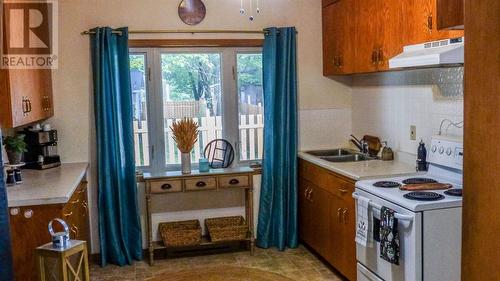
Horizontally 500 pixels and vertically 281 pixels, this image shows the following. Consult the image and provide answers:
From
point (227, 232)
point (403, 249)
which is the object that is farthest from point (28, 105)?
point (403, 249)

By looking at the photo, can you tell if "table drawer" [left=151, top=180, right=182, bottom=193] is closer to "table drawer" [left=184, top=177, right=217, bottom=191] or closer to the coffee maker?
"table drawer" [left=184, top=177, right=217, bottom=191]

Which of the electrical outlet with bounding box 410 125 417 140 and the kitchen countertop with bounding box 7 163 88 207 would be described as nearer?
the kitchen countertop with bounding box 7 163 88 207

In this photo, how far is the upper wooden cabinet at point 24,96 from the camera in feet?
9.31

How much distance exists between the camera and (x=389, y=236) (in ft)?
9.23

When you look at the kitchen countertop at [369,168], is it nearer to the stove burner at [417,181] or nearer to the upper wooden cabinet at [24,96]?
the stove burner at [417,181]

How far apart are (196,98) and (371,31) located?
1719 millimetres

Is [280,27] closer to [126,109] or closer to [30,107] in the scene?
[126,109]

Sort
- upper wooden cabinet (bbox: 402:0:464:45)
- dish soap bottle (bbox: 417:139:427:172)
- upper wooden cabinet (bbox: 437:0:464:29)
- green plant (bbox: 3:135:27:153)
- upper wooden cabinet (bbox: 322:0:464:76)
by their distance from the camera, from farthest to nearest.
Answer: dish soap bottle (bbox: 417:139:427:172), green plant (bbox: 3:135:27:153), upper wooden cabinet (bbox: 322:0:464:76), upper wooden cabinet (bbox: 402:0:464:45), upper wooden cabinet (bbox: 437:0:464:29)

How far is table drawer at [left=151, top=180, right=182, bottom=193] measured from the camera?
4.19 meters

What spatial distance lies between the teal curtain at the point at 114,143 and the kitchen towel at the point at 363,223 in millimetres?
2039

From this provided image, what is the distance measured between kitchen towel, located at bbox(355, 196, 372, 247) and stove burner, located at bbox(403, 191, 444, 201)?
296 millimetres

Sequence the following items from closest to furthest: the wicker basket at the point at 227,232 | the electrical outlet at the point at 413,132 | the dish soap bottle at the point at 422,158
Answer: the dish soap bottle at the point at 422,158
the electrical outlet at the point at 413,132
the wicker basket at the point at 227,232

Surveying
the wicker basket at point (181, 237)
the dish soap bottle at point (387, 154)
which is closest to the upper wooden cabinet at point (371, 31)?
the dish soap bottle at point (387, 154)

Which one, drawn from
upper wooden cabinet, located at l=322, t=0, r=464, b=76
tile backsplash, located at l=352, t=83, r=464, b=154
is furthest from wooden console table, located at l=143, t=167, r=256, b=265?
upper wooden cabinet, located at l=322, t=0, r=464, b=76
